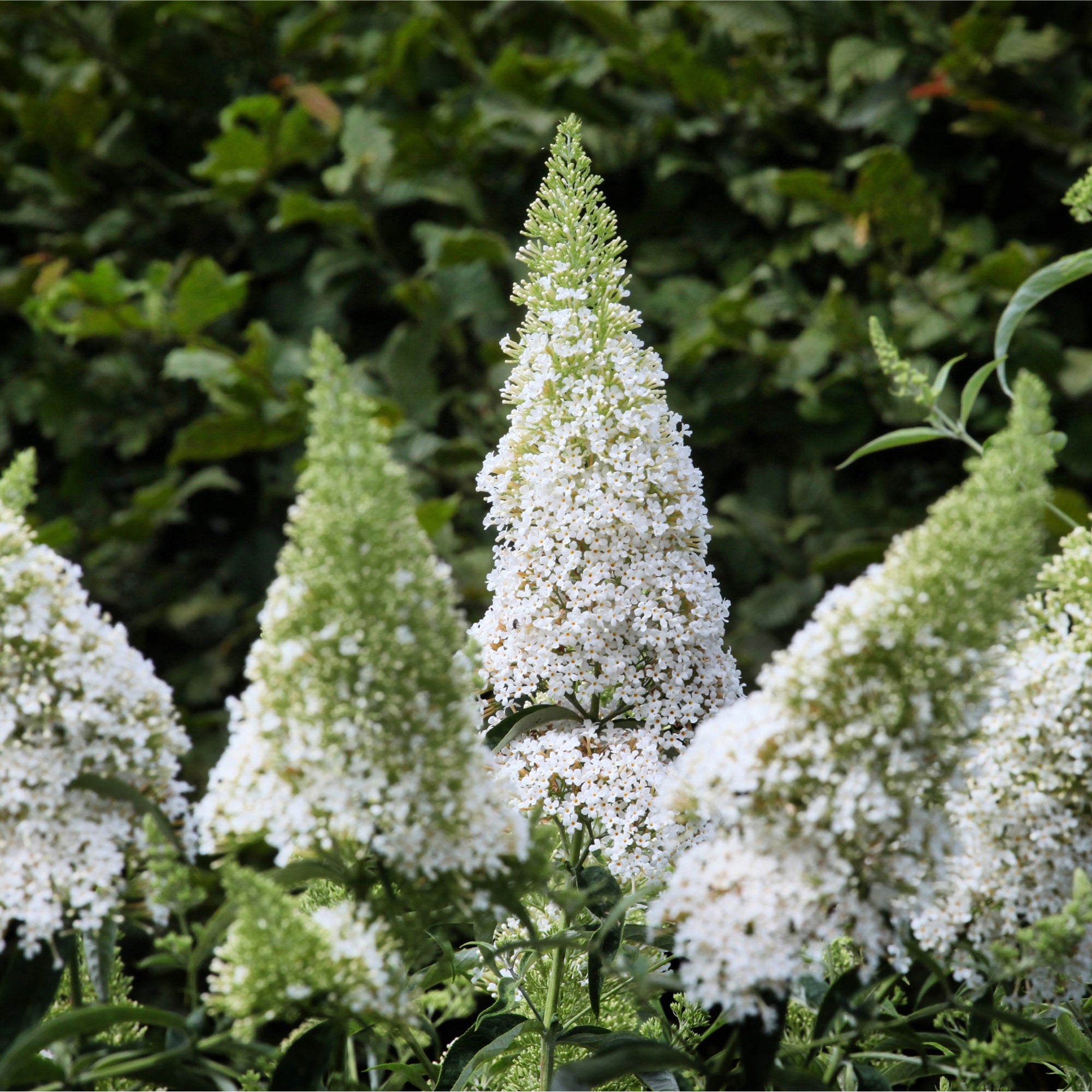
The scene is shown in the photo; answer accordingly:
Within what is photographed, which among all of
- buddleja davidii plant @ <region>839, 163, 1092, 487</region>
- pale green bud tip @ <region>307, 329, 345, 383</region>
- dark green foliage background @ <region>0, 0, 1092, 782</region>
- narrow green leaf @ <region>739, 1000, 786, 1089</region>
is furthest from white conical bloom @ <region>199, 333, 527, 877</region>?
dark green foliage background @ <region>0, 0, 1092, 782</region>

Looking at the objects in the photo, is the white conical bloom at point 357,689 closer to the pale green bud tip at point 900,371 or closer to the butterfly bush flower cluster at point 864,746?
the butterfly bush flower cluster at point 864,746

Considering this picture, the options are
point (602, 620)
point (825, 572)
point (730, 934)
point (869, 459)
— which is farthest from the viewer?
point (869, 459)

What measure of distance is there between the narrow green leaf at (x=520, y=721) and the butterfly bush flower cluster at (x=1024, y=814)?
23 centimetres

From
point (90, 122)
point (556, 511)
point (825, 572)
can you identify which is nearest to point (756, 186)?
point (825, 572)

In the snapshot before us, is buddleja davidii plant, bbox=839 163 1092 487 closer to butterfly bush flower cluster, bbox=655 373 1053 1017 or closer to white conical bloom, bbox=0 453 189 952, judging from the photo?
butterfly bush flower cluster, bbox=655 373 1053 1017

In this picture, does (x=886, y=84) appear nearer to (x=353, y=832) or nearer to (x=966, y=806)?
(x=966, y=806)

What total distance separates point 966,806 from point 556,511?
0.87 feet

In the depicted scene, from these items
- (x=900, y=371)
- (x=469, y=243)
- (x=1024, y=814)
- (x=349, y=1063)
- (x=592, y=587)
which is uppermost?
(x=469, y=243)

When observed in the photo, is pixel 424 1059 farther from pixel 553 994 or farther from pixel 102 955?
pixel 102 955

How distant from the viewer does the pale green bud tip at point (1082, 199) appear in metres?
0.65

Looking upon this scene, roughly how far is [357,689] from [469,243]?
161cm

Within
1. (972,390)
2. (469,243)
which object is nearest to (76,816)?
(972,390)

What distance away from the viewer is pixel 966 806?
1.61ft

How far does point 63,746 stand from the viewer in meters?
0.46
